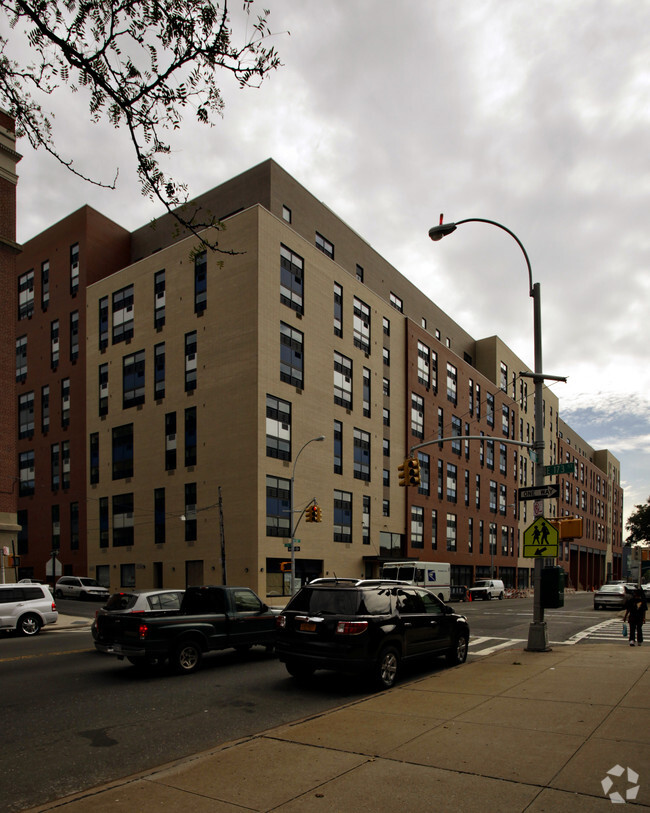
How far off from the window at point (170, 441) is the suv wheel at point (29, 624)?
2502cm

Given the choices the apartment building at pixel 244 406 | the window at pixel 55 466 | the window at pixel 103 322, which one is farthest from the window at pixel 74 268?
the window at pixel 55 466

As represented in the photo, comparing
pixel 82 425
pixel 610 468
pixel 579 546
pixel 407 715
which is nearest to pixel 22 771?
pixel 407 715

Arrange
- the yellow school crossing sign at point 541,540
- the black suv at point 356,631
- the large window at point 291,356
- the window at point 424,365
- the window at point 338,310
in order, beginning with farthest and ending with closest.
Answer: the window at point 424,365, the window at point 338,310, the large window at point 291,356, the yellow school crossing sign at point 541,540, the black suv at point 356,631

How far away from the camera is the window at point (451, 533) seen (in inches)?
2633

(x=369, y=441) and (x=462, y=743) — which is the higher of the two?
(x=369, y=441)

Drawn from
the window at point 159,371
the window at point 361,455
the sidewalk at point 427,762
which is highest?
the window at point 159,371

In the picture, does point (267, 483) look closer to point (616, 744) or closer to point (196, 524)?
point (196, 524)

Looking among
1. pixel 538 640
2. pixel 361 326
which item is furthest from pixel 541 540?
pixel 361 326

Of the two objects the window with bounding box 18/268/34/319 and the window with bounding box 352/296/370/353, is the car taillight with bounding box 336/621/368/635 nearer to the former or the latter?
the window with bounding box 352/296/370/353

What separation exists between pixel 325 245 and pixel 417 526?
2654cm

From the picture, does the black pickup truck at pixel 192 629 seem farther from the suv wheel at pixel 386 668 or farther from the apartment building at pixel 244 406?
the apartment building at pixel 244 406

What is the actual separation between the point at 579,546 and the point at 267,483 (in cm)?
8495

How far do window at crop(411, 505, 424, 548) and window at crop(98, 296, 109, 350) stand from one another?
3040 cm

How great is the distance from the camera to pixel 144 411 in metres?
49.9
